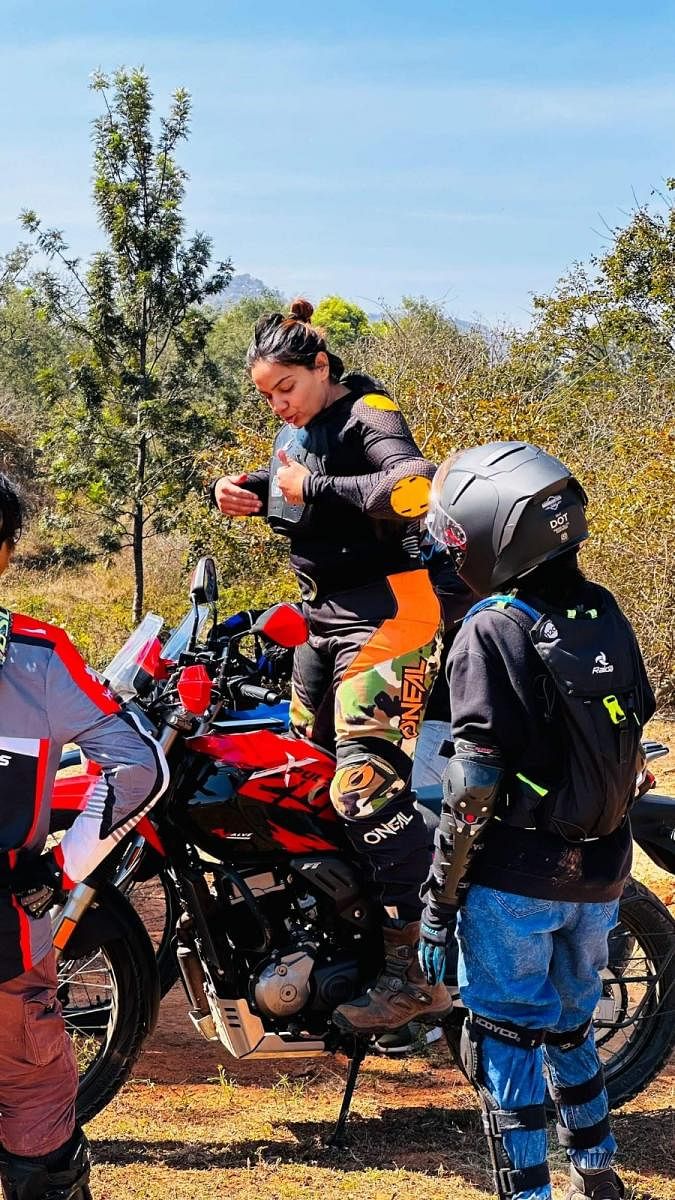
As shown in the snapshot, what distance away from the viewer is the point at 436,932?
2.57m

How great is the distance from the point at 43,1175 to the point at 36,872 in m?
0.62

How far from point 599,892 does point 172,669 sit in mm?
1502

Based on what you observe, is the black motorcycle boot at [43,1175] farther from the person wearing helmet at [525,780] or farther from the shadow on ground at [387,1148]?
the shadow on ground at [387,1148]

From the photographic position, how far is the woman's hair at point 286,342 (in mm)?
3641

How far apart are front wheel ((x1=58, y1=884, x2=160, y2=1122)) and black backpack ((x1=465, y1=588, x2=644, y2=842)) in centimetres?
129

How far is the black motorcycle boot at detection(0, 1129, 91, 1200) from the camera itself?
239 centimetres

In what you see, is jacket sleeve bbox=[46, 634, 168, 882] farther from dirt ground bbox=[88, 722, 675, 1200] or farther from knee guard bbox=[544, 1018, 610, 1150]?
dirt ground bbox=[88, 722, 675, 1200]

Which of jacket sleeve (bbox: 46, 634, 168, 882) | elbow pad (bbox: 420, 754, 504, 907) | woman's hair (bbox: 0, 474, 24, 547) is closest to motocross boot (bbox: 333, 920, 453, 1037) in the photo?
elbow pad (bbox: 420, 754, 504, 907)

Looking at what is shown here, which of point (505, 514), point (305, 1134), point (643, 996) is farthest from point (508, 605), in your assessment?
point (305, 1134)

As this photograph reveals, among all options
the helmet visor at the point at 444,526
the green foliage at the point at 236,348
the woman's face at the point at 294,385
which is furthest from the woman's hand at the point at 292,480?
the helmet visor at the point at 444,526

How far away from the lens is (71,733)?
2408 mm

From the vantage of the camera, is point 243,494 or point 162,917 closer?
point 243,494

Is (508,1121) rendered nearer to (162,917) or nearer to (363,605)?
(363,605)

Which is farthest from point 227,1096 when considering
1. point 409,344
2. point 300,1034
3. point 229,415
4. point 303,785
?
point 409,344
